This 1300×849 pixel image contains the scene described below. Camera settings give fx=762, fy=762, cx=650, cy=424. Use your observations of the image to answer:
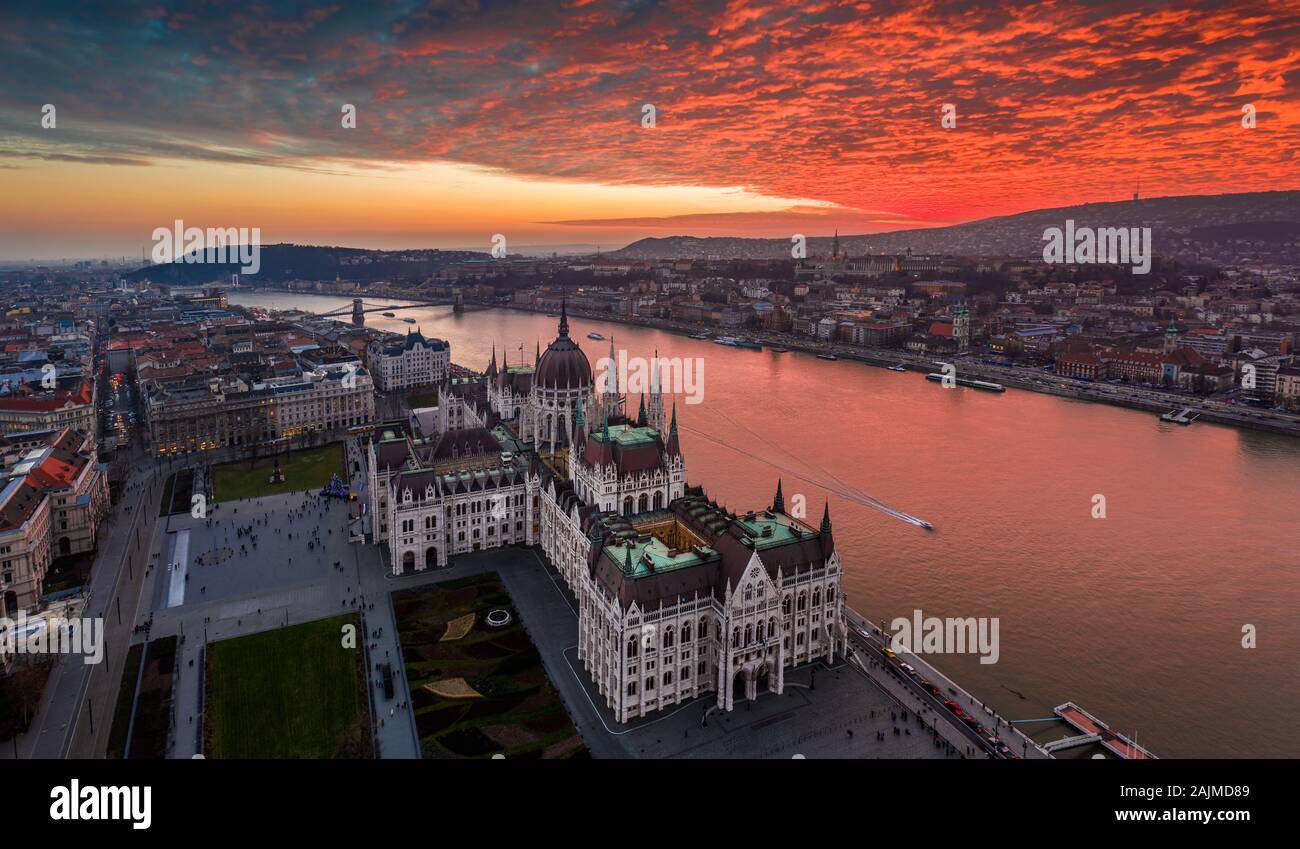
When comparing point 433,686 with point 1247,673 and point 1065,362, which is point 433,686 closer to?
point 1247,673

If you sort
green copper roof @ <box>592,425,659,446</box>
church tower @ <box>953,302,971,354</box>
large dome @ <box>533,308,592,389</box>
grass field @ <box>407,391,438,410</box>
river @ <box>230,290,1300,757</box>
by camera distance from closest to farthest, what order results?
1. river @ <box>230,290,1300,757</box>
2. green copper roof @ <box>592,425,659,446</box>
3. large dome @ <box>533,308,592,389</box>
4. grass field @ <box>407,391,438,410</box>
5. church tower @ <box>953,302,971,354</box>

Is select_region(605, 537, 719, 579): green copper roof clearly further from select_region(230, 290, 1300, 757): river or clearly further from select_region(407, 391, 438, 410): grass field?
select_region(407, 391, 438, 410): grass field

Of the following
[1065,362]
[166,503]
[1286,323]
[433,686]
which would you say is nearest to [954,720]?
[433,686]

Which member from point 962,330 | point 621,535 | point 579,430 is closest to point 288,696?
point 621,535

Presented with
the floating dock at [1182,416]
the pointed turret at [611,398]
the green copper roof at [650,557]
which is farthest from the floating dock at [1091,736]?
the floating dock at [1182,416]

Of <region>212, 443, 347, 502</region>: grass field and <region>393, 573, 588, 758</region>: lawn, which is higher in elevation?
<region>212, 443, 347, 502</region>: grass field

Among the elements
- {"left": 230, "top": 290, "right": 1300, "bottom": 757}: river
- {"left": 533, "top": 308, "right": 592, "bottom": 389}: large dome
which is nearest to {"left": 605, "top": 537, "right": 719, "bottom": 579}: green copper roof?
{"left": 230, "top": 290, "right": 1300, "bottom": 757}: river

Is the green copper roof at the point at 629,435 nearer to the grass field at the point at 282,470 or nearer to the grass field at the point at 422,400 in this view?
the grass field at the point at 282,470
